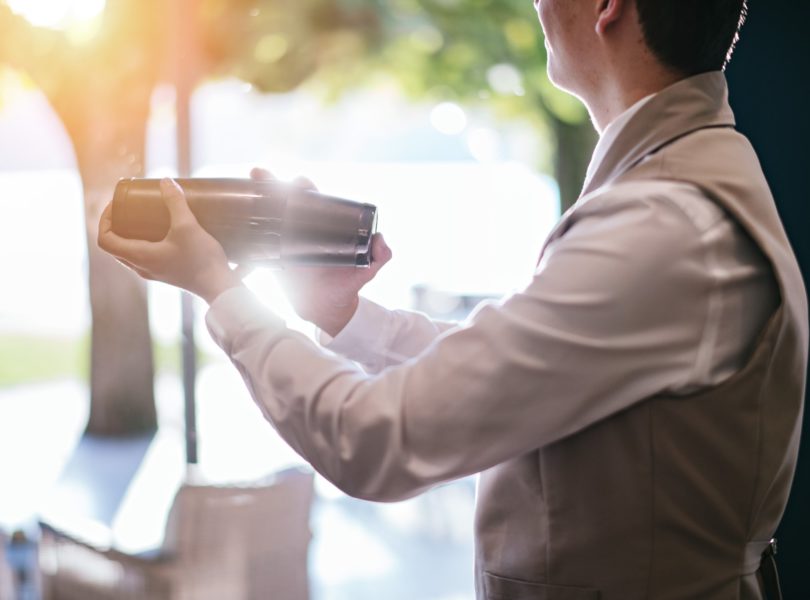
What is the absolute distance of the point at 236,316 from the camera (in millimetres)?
797

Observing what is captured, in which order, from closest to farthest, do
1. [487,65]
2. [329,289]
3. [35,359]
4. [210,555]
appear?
[329,289] < [210,555] < [35,359] < [487,65]

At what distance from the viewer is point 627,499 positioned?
0.79m

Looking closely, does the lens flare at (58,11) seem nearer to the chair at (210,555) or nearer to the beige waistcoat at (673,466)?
the chair at (210,555)

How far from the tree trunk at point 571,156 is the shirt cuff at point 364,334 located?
283 cm

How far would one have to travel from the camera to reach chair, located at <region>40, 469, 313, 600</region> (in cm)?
177

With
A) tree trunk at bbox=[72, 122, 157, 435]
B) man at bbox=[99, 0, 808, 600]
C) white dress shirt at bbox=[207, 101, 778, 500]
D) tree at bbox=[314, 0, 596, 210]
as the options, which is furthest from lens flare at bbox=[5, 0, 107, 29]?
white dress shirt at bbox=[207, 101, 778, 500]

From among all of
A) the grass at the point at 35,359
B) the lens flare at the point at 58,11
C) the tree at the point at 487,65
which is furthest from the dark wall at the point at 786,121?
the grass at the point at 35,359

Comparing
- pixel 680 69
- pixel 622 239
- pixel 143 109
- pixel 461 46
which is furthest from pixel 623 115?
pixel 461 46

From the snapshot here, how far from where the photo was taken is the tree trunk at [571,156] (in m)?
3.87

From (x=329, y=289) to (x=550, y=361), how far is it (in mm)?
430

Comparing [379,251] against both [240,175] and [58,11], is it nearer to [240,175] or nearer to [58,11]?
[240,175]

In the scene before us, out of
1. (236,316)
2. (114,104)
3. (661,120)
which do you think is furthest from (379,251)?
(114,104)

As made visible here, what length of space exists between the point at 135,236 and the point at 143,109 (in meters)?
2.13

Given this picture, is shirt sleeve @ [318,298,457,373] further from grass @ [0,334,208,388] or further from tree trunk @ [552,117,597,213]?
grass @ [0,334,208,388]
